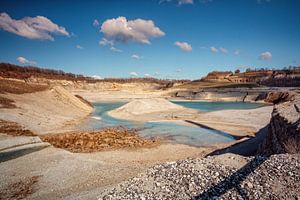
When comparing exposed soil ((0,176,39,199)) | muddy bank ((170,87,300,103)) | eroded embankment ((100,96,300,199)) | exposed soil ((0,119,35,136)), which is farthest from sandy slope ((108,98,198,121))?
muddy bank ((170,87,300,103))

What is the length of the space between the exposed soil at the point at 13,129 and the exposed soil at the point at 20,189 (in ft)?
42.7

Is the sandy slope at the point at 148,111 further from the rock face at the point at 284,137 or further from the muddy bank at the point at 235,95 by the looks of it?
the muddy bank at the point at 235,95

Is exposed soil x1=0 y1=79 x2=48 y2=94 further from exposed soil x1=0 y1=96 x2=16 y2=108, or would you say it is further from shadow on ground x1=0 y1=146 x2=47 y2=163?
shadow on ground x1=0 y1=146 x2=47 y2=163

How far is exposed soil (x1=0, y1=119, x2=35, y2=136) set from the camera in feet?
A: 80.4

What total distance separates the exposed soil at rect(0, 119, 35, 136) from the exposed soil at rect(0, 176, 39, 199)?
513 inches

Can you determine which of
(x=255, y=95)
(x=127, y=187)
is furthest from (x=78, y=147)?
(x=255, y=95)

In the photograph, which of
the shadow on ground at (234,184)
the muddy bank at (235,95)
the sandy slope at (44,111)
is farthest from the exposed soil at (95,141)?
the muddy bank at (235,95)

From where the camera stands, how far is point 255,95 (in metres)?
85.0

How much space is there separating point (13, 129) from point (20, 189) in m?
16.0

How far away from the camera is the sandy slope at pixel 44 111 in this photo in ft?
99.7

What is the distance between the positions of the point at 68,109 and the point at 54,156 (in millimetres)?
28997

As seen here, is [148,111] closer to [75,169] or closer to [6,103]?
[6,103]

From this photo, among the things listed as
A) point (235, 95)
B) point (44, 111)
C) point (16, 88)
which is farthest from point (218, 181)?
point (235, 95)

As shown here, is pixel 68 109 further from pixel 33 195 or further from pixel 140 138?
pixel 33 195
